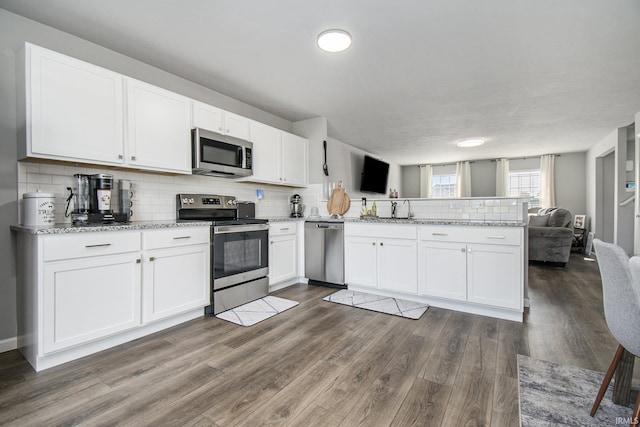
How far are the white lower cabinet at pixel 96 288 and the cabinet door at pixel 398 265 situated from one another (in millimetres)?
2027

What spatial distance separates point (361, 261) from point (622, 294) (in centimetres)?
244

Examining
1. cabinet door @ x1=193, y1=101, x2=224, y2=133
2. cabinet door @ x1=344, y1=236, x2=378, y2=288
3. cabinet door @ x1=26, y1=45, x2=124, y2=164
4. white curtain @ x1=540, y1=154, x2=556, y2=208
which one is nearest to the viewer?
cabinet door @ x1=26, y1=45, x2=124, y2=164

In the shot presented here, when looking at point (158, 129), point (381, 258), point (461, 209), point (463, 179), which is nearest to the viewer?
point (158, 129)

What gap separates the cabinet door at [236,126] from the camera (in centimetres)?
328

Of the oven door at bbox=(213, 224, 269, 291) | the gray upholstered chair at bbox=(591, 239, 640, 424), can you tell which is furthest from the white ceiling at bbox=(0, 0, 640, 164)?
the gray upholstered chair at bbox=(591, 239, 640, 424)

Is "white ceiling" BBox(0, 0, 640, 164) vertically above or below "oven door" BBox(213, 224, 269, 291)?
above

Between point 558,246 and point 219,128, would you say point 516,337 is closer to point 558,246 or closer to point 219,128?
point 219,128

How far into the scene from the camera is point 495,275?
2770mm

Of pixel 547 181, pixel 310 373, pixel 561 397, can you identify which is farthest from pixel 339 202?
pixel 547 181

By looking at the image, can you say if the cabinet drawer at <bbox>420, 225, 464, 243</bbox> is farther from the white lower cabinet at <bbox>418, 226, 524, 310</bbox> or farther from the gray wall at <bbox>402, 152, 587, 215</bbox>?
the gray wall at <bbox>402, 152, 587, 215</bbox>

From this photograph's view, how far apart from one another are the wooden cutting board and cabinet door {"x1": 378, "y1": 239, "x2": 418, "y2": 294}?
0.93m

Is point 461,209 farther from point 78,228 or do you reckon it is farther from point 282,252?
point 78,228

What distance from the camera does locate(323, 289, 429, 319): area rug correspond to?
2.94 meters

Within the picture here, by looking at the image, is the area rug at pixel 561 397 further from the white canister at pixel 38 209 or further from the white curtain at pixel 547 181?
the white curtain at pixel 547 181
